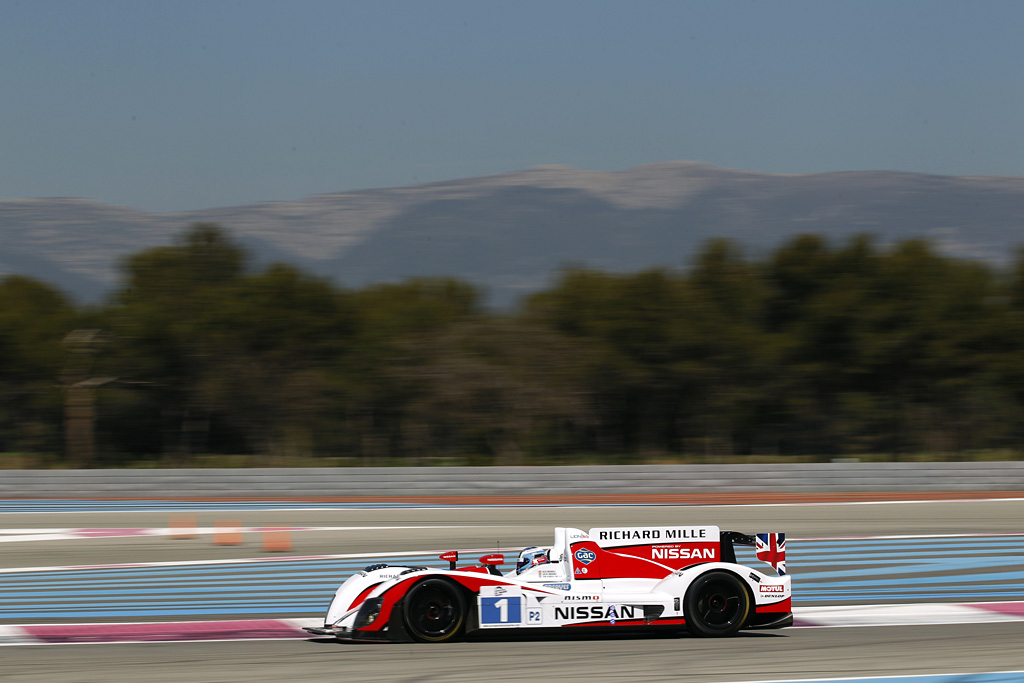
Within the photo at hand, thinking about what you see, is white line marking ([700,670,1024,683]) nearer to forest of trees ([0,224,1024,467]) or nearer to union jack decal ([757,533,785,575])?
union jack decal ([757,533,785,575])

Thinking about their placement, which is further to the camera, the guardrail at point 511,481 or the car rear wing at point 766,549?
the guardrail at point 511,481

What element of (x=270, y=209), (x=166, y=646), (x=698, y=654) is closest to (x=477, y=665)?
(x=698, y=654)

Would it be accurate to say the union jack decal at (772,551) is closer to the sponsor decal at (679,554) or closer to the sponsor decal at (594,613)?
the sponsor decal at (679,554)

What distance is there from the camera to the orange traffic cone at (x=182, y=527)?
15328mm

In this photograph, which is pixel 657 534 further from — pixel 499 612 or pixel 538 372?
pixel 538 372

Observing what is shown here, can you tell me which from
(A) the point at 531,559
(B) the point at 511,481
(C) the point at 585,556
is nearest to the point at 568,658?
(C) the point at 585,556

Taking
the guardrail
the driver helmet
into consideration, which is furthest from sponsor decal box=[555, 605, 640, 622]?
the guardrail

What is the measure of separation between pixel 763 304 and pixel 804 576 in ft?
72.7

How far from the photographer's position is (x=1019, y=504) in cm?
2005

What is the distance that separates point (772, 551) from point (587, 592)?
4.35ft

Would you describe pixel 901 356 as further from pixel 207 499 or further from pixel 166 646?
pixel 166 646

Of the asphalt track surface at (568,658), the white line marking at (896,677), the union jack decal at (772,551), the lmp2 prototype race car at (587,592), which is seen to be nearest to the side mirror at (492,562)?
the lmp2 prototype race car at (587,592)

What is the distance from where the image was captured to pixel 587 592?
7.02m

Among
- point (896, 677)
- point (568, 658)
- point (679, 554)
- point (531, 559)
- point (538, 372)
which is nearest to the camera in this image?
point (896, 677)
